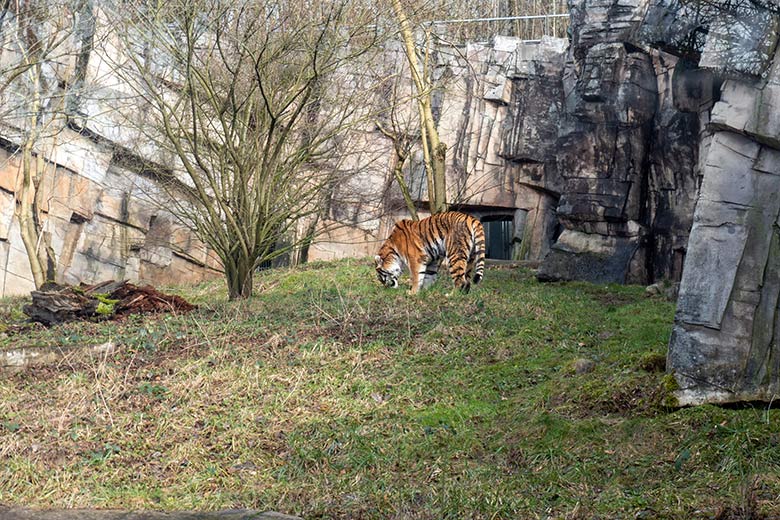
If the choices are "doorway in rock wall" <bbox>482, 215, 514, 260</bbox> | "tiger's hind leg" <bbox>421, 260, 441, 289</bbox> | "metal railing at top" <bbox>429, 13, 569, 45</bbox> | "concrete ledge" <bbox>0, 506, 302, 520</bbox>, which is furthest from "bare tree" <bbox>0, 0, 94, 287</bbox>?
"metal railing at top" <bbox>429, 13, 569, 45</bbox>

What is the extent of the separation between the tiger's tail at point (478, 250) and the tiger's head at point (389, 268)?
1.20 metres

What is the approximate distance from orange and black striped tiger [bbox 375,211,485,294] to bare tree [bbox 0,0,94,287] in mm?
5058

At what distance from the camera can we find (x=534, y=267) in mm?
18766

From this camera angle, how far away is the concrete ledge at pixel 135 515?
470 centimetres

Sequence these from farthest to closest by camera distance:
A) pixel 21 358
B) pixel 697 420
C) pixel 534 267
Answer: pixel 534 267, pixel 21 358, pixel 697 420

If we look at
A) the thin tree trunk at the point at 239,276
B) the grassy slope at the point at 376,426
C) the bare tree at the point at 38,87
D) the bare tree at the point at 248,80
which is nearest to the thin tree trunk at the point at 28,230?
the bare tree at the point at 38,87

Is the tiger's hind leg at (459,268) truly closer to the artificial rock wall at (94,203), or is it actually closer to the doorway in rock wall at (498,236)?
the artificial rock wall at (94,203)

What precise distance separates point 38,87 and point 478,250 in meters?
7.84

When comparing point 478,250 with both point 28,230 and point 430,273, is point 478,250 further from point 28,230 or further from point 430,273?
point 28,230

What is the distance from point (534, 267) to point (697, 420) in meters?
12.9

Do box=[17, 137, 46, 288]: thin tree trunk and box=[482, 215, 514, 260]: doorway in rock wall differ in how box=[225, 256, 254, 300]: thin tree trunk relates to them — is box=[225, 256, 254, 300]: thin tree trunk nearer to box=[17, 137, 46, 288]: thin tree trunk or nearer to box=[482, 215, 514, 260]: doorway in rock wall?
box=[17, 137, 46, 288]: thin tree trunk

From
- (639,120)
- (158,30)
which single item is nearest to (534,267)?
(639,120)

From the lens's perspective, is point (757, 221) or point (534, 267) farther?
point (534, 267)

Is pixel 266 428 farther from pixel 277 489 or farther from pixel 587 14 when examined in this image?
pixel 587 14
